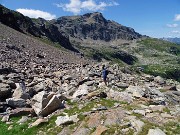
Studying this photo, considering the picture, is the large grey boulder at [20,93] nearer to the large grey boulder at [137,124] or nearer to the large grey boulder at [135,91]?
the large grey boulder at [135,91]

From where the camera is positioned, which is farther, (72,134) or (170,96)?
(170,96)

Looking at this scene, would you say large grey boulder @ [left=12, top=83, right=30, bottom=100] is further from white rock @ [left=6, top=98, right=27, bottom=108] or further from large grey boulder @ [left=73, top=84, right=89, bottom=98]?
large grey boulder @ [left=73, top=84, right=89, bottom=98]

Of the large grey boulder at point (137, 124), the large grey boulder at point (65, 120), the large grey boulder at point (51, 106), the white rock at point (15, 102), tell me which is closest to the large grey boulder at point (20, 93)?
the white rock at point (15, 102)

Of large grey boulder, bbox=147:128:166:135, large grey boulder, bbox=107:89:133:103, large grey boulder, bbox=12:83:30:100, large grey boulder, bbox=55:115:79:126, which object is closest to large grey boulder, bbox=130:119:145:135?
large grey boulder, bbox=147:128:166:135

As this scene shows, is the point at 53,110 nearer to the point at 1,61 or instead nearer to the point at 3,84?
the point at 3,84

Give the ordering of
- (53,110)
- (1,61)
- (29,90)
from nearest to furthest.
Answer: (53,110)
(29,90)
(1,61)

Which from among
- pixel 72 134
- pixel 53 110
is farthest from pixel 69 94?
pixel 72 134

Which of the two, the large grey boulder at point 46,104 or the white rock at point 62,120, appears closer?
the white rock at point 62,120

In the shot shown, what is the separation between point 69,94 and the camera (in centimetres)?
3512

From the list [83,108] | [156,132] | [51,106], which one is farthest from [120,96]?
[156,132]

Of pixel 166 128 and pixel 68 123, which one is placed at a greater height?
pixel 166 128

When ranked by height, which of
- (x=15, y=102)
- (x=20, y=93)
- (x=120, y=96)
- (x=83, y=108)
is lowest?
(x=15, y=102)

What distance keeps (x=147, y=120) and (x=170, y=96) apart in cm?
1687

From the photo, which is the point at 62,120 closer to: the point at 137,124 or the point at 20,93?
the point at 137,124
